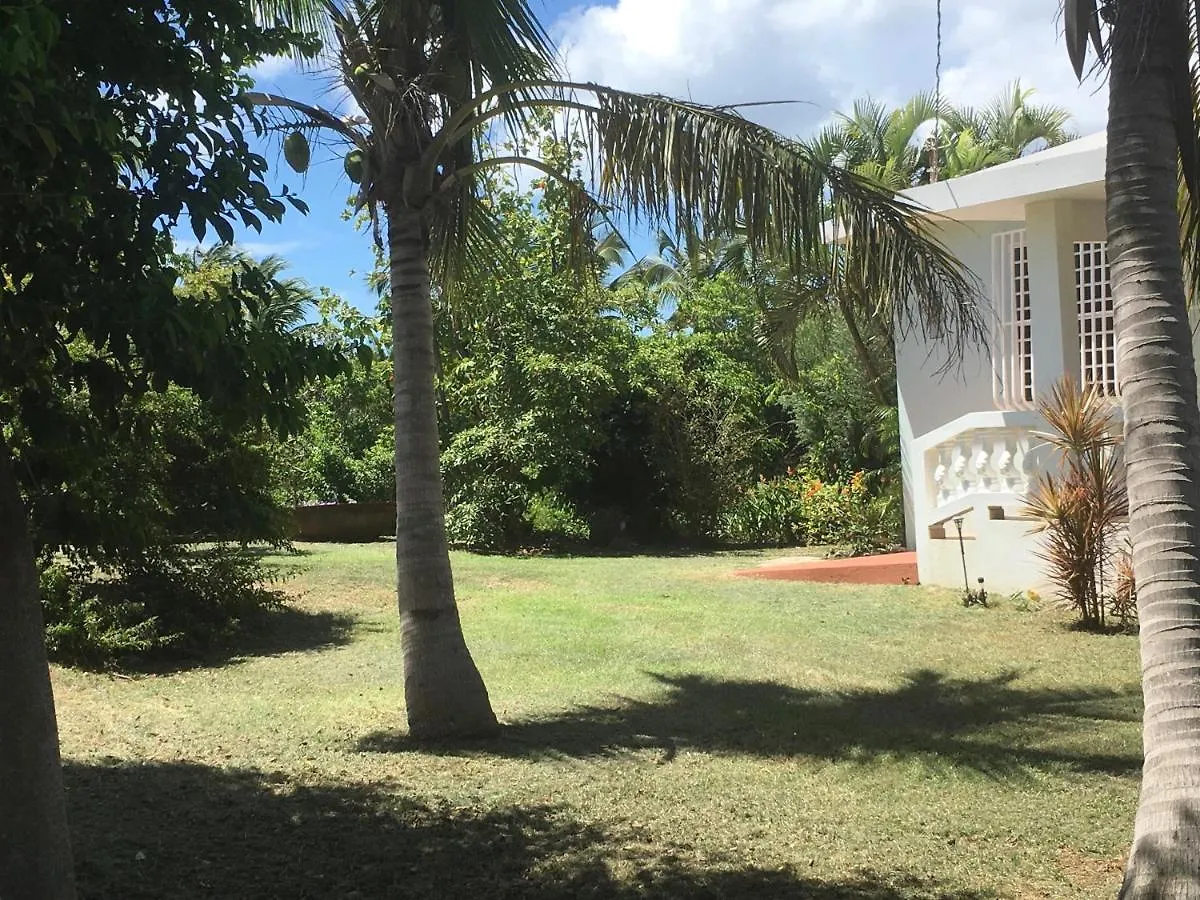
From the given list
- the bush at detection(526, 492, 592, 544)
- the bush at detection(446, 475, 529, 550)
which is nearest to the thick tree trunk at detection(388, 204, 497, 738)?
the bush at detection(446, 475, 529, 550)

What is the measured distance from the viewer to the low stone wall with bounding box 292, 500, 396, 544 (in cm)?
2275

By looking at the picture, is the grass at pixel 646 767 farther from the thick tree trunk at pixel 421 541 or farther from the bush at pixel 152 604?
the bush at pixel 152 604

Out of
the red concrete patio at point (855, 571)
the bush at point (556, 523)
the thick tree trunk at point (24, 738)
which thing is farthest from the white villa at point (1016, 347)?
the thick tree trunk at point (24, 738)

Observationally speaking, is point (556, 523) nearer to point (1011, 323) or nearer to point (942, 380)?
point (942, 380)

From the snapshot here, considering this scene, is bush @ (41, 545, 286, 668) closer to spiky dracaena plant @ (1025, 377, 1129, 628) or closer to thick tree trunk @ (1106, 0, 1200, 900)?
spiky dracaena plant @ (1025, 377, 1129, 628)

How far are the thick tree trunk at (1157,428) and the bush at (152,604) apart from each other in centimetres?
849

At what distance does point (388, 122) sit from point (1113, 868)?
5.87m

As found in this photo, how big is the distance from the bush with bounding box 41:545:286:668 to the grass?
0.39m

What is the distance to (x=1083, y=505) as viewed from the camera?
10680 mm

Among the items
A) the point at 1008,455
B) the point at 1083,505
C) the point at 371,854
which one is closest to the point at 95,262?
the point at 371,854

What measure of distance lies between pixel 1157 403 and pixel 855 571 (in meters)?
10.6

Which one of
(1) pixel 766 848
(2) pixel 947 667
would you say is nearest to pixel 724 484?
(2) pixel 947 667

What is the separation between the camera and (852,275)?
698 cm

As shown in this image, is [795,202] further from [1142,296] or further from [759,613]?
[759,613]
